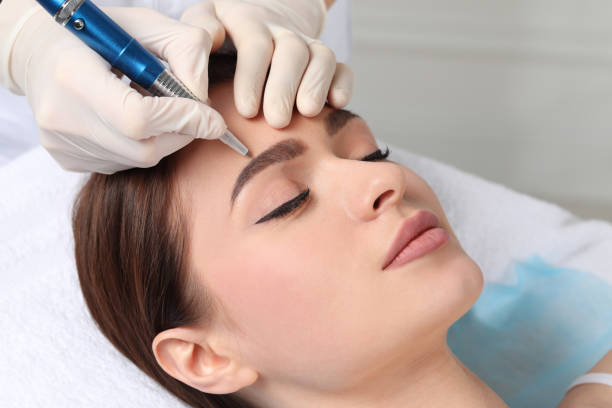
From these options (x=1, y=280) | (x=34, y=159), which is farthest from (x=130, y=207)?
(x=34, y=159)

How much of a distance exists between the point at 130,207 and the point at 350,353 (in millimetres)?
404

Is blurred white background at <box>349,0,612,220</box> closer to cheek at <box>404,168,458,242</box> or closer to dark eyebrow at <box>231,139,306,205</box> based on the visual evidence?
cheek at <box>404,168,458,242</box>

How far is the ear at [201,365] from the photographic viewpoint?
1002 mm

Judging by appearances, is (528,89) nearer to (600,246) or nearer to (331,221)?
(600,246)

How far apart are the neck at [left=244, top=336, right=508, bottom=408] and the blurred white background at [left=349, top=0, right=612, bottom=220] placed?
170cm

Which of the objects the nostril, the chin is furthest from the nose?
the chin

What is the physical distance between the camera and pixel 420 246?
0.91 m

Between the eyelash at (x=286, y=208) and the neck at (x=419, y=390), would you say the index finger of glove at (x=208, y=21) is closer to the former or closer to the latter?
the eyelash at (x=286, y=208)

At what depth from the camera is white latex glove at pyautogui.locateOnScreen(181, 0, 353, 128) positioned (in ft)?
3.16

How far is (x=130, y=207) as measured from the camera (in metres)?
1.00

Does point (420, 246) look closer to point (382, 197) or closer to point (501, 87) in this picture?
point (382, 197)

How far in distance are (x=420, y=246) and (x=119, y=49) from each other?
50cm

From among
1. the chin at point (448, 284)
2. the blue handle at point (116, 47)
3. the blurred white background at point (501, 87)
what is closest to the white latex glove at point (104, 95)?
the blue handle at point (116, 47)

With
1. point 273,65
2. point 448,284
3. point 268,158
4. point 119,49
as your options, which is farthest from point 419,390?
point 119,49
